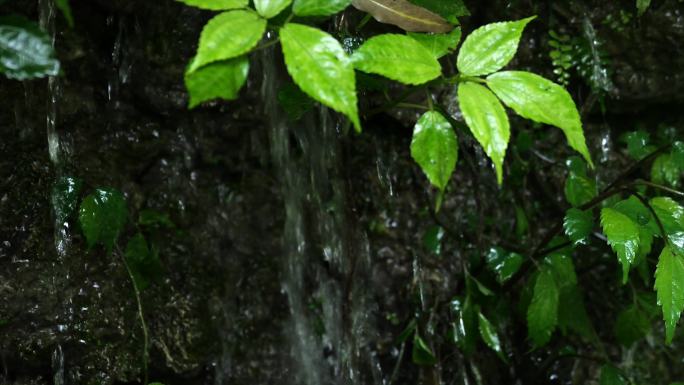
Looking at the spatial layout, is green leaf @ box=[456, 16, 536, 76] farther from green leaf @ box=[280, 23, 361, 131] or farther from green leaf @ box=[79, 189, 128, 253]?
green leaf @ box=[79, 189, 128, 253]

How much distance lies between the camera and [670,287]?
1335 millimetres

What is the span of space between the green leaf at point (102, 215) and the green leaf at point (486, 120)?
93 cm

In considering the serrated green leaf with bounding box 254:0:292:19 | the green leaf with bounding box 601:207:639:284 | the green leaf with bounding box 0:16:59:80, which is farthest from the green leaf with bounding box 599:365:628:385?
the green leaf with bounding box 0:16:59:80

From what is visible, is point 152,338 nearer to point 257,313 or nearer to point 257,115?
point 257,313

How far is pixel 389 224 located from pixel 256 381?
657 millimetres

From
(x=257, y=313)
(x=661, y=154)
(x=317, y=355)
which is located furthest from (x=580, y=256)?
(x=257, y=313)

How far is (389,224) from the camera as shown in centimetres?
221

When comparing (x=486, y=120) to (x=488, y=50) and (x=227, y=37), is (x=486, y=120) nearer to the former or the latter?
(x=488, y=50)

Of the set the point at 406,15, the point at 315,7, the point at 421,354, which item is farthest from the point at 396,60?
the point at 421,354

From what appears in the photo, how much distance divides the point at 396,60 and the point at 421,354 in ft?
3.75

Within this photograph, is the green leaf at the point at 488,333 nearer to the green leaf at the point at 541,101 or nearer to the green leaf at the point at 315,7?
the green leaf at the point at 541,101

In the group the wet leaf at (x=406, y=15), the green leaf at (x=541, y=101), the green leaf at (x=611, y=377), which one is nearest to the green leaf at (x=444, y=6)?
the wet leaf at (x=406, y=15)

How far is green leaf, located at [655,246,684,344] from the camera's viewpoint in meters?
1.32

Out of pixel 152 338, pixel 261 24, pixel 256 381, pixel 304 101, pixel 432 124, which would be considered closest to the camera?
pixel 261 24
